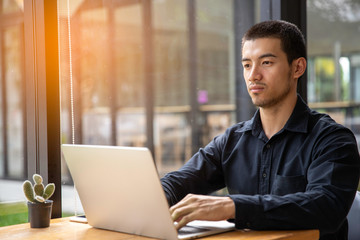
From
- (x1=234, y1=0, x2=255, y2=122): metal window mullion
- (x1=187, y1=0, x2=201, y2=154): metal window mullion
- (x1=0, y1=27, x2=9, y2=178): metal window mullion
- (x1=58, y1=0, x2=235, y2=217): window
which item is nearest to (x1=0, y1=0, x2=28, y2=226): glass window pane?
(x1=0, y1=27, x2=9, y2=178): metal window mullion

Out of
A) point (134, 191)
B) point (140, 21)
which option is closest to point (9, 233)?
point (134, 191)

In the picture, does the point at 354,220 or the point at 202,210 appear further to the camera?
the point at 354,220

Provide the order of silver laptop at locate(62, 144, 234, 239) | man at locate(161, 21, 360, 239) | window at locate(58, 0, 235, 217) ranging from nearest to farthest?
1. silver laptop at locate(62, 144, 234, 239)
2. man at locate(161, 21, 360, 239)
3. window at locate(58, 0, 235, 217)

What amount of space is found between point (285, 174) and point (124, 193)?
0.60 m

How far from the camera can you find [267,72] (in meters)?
1.78

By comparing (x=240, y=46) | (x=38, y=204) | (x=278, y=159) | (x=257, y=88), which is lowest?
(x=38, y=204)

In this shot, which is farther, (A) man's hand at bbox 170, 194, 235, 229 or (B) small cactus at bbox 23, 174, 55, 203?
(B) small cactus at bbox 23, 174, 55, 203

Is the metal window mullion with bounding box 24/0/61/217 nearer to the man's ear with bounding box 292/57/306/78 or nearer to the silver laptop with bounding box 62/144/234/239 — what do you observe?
the silver laptop with bounding box 62/144/234/239

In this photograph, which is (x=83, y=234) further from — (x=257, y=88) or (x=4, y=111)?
(x=4, y=111)

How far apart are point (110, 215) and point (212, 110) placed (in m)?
2.91

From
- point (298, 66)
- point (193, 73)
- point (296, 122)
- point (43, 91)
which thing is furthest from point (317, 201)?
point (193, 73)

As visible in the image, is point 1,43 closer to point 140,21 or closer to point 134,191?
point 134,191

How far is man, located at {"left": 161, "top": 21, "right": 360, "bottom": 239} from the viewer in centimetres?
141

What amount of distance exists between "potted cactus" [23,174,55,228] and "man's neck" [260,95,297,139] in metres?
0.81
